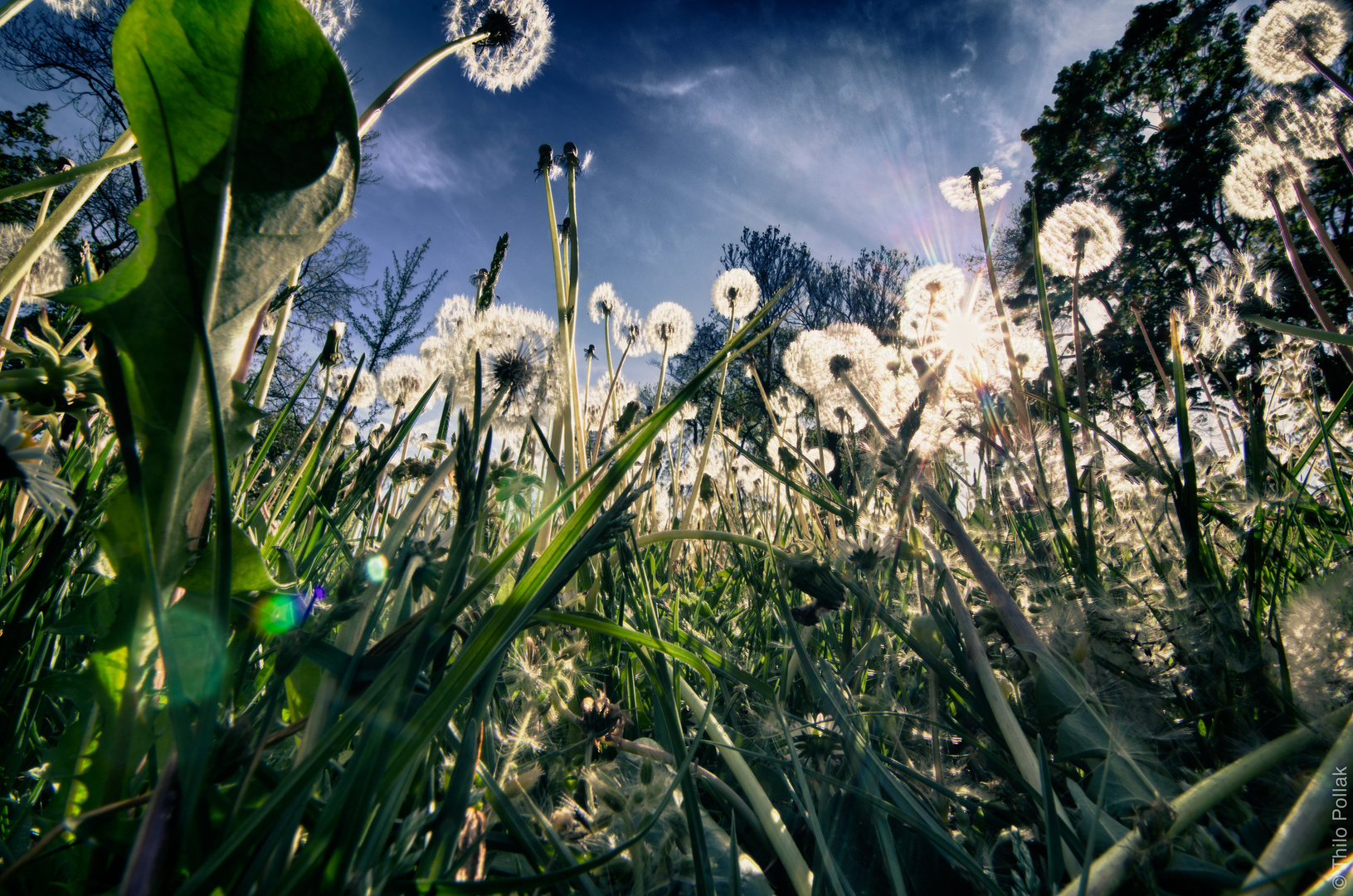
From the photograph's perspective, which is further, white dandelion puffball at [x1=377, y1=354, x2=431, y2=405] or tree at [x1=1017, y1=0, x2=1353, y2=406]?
tree at [x1=1017, y1=0, x2=1353, y2=406]

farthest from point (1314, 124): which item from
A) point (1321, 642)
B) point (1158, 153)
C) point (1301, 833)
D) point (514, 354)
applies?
point (1158, 153)

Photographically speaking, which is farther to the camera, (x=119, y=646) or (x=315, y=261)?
(x=315, y=261)

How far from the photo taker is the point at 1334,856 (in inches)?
15.0

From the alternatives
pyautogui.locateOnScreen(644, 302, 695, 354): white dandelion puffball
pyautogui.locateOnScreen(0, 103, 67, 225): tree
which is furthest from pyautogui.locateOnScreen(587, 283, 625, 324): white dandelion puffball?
pyautogui.locateOnScreen(0, 103, 67, 225): tree

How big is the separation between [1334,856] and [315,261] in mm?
14292

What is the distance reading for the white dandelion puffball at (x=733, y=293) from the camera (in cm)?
343

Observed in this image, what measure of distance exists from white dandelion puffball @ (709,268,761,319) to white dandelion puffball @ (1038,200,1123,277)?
64.6 inches

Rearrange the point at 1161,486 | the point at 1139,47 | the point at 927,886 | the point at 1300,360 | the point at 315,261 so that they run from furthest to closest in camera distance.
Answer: the point at 1139,47 < the point at 315,261 < the point at 1300,360 < the point at 1161,486 < the point at 927,886

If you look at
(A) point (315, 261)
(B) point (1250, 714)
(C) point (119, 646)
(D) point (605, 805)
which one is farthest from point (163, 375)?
(A) point (315, 261)

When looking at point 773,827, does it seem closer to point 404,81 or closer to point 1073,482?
point 1073,482

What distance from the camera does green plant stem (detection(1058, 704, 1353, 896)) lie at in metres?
0.40

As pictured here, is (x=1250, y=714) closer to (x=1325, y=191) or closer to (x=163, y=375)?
(x=163, y=375)

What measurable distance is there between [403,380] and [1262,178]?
3.42 m

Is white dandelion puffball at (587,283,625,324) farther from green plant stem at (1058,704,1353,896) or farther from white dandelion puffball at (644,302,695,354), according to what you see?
green plant stem at (1058,704,1353,896)
